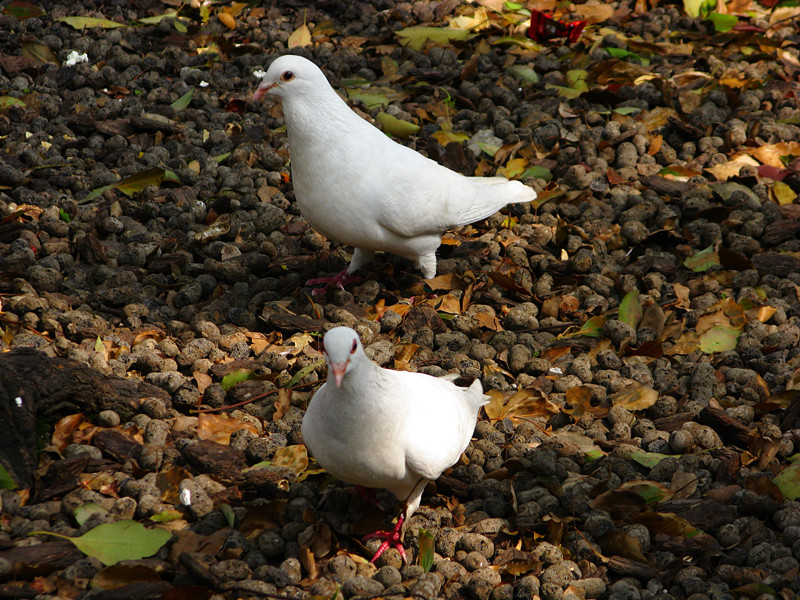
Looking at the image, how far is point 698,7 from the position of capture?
718 centimetres

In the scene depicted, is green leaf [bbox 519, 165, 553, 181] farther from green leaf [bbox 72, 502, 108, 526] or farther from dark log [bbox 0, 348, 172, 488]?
green leaf [bbox 72, 502, 108, 526]

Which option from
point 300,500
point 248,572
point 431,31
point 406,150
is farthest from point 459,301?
point 431,31

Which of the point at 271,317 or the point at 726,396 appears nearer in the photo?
the point at 726,396

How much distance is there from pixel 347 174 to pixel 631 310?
5.58ft

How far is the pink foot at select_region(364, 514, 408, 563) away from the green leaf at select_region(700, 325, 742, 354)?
1973mm

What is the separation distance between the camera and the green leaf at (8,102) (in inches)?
222

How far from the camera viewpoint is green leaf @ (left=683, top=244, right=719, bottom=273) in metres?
4.70

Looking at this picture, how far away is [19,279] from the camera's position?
3994 millimetres

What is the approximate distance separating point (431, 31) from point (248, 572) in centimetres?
532

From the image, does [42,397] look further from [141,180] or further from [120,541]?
[141,180]

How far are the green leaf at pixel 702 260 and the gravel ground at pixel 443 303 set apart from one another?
3 cm

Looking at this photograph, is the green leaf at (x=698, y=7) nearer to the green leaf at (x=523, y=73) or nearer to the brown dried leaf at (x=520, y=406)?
the green leaf at (x=523, y=73)

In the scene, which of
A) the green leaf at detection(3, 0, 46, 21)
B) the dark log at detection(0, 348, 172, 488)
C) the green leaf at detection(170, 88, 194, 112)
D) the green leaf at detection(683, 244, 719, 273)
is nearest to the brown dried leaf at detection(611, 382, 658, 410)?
the green leaf at detection(683, 244, 719, 273)

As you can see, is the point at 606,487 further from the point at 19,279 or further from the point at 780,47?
the point at 780,47
